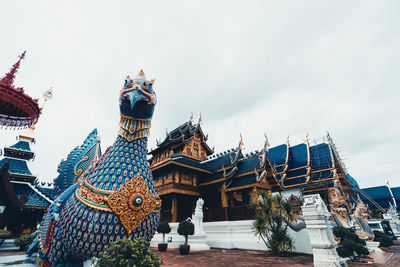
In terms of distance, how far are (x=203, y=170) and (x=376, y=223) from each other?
1671 cm

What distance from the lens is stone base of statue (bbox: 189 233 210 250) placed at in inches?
414

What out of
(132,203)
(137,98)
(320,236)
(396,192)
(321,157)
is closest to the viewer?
(132,203)

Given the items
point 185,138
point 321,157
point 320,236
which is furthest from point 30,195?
point 321,157

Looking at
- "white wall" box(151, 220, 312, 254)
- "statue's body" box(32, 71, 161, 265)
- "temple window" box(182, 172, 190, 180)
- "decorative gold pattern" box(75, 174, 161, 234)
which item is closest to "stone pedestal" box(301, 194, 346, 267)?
"white wall" box(151, 220, 312, 254)

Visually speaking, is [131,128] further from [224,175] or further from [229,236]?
[224,175]

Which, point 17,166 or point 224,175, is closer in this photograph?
point 17,166

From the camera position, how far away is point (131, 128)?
372 centimetres

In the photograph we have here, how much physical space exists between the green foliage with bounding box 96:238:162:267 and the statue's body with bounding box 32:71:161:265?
0.46 m

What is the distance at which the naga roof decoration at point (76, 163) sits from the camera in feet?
16.9

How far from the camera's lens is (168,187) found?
13.5m

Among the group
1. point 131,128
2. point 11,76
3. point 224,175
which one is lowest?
point 131,128

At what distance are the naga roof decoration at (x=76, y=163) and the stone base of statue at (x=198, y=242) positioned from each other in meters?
7.71

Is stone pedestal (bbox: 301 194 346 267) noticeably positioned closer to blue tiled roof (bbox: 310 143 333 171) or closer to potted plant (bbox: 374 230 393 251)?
potted plant (bbox: 374 230 393 251)

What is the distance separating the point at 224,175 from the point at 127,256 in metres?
11.3
